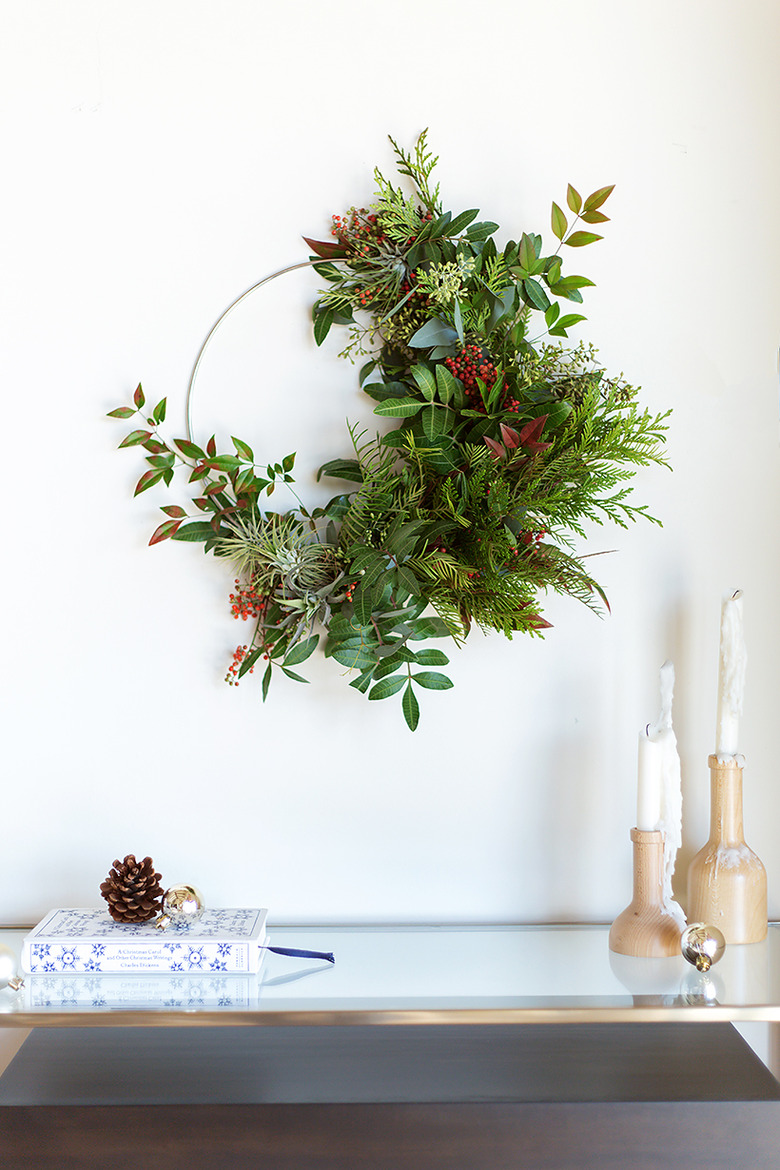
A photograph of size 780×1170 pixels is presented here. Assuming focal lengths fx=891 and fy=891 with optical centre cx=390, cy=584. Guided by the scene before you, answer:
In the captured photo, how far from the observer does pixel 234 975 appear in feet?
3.05

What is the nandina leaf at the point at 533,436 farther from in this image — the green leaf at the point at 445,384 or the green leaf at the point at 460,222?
the green leaf at the point at 460,222

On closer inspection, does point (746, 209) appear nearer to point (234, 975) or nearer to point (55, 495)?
point (55, 495)

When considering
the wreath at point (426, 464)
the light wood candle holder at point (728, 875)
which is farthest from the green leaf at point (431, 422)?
the light wood candle holder at point (728, 875)

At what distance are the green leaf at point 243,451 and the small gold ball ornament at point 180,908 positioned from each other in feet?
1.68

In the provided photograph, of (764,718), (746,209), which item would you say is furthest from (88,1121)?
(746,209)

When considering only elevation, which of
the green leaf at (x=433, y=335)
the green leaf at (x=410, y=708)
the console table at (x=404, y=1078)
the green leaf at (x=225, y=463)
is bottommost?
the console table at (x=404, y=1078)

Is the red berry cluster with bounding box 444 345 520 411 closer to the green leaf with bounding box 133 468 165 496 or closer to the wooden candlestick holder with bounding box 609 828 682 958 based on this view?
the green leaf with bounding box 133 468 165 496

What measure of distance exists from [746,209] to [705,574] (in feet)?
1.54

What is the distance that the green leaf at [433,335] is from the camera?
105 cm

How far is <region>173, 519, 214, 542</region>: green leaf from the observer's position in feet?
3.55

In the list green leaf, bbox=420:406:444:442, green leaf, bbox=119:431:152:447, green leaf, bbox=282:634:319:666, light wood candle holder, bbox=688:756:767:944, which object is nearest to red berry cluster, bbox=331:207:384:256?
green leaf, bbox=420:406:444:442

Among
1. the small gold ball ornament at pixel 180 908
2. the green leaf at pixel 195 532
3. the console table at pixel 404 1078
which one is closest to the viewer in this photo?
the console table at pixel 404 1078

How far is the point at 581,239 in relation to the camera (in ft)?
3.47

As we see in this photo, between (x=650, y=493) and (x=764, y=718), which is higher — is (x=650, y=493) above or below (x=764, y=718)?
above
